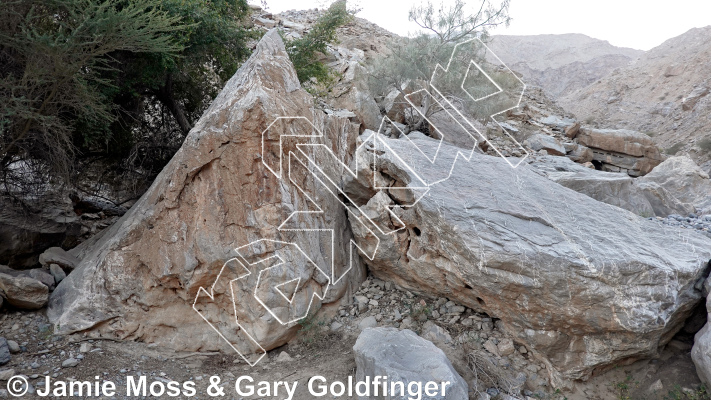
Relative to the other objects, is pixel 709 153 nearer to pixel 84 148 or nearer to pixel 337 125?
pixel 337 125

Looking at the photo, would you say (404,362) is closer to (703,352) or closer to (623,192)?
(703,352)

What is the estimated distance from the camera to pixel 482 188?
13.8 ft

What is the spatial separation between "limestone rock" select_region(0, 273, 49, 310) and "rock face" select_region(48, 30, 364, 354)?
4.7 inches

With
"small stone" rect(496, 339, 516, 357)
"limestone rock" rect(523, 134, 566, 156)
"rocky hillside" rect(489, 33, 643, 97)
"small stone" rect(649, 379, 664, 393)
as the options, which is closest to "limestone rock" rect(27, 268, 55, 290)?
"small stone" rect(496, 339, 516, 357)

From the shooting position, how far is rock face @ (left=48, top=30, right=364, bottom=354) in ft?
13.4

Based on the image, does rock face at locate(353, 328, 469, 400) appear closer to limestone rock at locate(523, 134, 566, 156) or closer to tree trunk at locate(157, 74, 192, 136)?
tree trunk at locate(157, 74, 192, 136)

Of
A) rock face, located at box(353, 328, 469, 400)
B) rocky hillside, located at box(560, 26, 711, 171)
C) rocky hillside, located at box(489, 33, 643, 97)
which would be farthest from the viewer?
rocky hillside, located at box(489, 33, 643, 97)

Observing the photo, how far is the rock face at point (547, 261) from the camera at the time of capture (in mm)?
3480

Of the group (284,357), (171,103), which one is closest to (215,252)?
(284,357)

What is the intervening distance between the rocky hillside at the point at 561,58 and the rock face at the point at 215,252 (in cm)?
2135

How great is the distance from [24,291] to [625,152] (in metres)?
10.8

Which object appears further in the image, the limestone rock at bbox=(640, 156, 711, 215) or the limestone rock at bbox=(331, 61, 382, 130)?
the limestone rock at bbox=(331, 61, 382, 130)

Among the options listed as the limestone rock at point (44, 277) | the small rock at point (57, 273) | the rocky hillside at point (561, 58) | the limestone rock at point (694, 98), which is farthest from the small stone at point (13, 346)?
the rocky hillside at point (561, 58)

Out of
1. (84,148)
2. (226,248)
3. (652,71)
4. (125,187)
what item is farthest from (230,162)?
(652,71)
